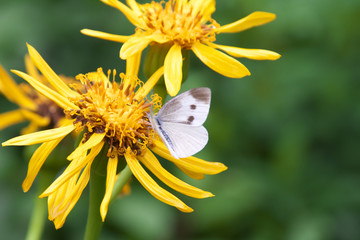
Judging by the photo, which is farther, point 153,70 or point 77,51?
point 77,51

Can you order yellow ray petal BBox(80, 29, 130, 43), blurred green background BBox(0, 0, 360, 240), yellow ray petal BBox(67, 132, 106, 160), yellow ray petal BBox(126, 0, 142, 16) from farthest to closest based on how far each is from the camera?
blurred green background BBox(0, 0, 360, 240)
yellow ray petal BBox(126, 0, 142, 16)
yellow ray petal BBox(80, 29, 130, 43)
yellow ray petal BBox(67, 132, 106, 160)

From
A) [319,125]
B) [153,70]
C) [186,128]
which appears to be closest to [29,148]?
[153,70]

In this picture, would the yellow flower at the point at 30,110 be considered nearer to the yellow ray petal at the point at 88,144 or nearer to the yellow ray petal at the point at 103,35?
the yellow ray petal at the point at 103,35

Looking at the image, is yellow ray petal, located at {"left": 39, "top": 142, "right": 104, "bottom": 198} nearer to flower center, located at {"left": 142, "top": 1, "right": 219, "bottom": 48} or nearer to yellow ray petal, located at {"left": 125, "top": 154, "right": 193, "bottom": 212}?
yellow ray petal, located at {"left": 125, "top": 154, "right": 193, "bottom": 212}

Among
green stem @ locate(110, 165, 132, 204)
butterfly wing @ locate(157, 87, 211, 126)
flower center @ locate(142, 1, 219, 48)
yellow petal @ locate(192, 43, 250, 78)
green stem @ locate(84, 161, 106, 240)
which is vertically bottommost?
green stem @ locate(84, 161, 106, 240)

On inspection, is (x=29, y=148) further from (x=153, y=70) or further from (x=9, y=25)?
(x=9, y=25)

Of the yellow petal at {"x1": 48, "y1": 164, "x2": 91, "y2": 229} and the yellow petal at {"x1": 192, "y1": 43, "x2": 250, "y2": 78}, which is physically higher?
the yellow petal at {"x1": 192, "y1": 43, "x2": 250, "y2": 78}

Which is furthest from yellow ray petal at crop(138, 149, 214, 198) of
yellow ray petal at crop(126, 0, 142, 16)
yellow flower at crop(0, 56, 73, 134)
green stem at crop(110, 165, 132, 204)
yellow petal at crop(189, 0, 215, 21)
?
yellow flower at crop(0, 56, 73, 134)

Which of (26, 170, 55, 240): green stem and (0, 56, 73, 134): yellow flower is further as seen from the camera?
(0, 56, 73, 134): yellow flower
